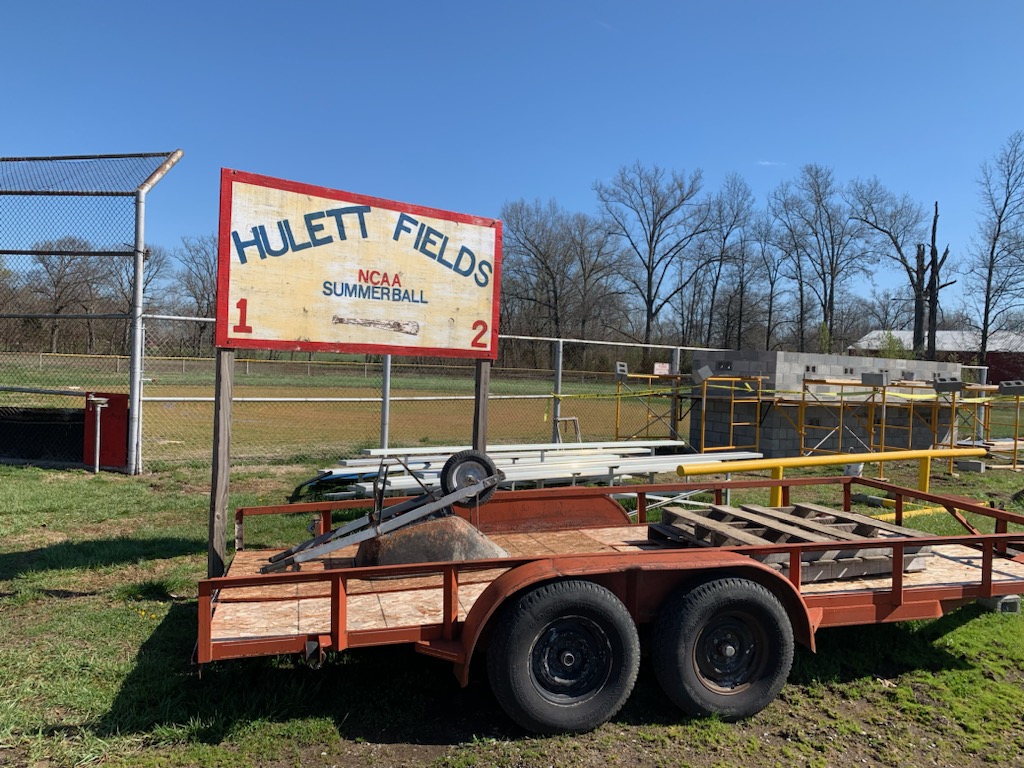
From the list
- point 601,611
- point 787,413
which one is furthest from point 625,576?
point 787,413

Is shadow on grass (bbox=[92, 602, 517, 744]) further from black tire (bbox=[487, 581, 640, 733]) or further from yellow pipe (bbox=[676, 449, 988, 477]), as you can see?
yellow pipe (bbox=[676, 449, 988, 477])

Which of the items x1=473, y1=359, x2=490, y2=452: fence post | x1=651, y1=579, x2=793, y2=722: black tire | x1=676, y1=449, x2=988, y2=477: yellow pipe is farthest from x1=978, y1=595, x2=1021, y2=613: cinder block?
x1=473, y1=359, x2=490, y2=452: fence post

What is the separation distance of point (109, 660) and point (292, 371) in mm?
34028

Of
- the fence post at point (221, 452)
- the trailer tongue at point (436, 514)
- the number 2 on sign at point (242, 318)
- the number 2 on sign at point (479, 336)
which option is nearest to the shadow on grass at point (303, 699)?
the trailer tongue at point (436, 514)

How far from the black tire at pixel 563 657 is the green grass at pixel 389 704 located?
0.15m

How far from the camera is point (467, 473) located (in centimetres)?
518

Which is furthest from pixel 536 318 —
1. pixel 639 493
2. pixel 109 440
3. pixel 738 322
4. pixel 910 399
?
pixel 639 493

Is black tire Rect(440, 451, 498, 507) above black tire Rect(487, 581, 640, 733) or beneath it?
above

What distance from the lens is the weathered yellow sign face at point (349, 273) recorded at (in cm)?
488

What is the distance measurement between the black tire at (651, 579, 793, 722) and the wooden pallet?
0.53 metres

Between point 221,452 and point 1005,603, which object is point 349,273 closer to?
point 221,452

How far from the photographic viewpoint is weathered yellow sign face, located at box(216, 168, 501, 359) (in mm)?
4883

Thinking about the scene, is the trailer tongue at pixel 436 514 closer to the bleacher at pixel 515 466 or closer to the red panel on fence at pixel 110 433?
the bleacher at pixel 515 466

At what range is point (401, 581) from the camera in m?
4.58
